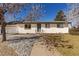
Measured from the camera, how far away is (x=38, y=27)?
3672 millimetres

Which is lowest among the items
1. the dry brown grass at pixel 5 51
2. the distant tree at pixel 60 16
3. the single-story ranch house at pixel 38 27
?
the dry brown grass at pixel 5 51

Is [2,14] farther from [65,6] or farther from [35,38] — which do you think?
[65,6]

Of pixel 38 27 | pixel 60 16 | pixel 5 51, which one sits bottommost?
pixel 5 51

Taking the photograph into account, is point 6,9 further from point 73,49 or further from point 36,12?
point 73,49

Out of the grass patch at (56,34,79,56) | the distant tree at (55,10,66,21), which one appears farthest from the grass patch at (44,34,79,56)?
the distant tree at (55,10,66,21)

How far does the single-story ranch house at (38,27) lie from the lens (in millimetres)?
3641

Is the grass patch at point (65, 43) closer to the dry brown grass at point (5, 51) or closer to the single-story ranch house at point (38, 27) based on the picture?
the single-story ranch house at point (38, 27)

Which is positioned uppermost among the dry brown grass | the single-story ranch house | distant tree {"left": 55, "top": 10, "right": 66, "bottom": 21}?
distant tree {"left": 55, "top": 10, "right": 66, "bottom": 21}

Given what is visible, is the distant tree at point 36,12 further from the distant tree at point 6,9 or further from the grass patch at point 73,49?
the grass patch at point 73,49

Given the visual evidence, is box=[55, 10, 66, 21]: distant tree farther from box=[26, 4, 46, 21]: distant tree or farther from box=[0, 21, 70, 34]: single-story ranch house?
box=[26, 4, 46, 21]: distant tree

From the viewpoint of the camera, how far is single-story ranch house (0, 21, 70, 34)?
364cm

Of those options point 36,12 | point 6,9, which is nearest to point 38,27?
point 36,12

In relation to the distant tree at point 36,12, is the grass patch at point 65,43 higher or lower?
lower

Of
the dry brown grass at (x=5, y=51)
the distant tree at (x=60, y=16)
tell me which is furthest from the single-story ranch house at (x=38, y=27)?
the dry brown grass at (x=5, y=51)
